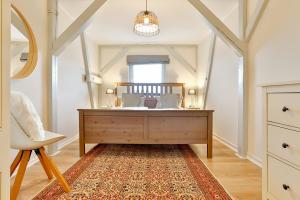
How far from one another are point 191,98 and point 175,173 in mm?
4174

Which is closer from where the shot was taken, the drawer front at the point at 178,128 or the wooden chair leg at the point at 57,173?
the wooden chair leg at the point at 57,173

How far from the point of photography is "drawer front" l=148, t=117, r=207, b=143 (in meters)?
3.33

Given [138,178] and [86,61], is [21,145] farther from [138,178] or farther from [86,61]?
[86,61]

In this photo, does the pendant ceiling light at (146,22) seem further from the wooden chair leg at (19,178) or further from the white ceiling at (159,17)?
the wooden chair leg at (19,178)

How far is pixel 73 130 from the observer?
458 centimetres

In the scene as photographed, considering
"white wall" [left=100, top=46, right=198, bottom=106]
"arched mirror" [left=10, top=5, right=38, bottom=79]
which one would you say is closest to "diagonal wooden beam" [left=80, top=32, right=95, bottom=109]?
"white wall" [left=100, top=46, right=198, bottom=106]

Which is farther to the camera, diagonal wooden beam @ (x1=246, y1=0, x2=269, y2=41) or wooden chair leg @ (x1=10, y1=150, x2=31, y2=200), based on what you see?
diagonal wooden beam @ (x1=246, y1=0, x2=269, y2=41)

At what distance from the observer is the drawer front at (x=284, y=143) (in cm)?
117

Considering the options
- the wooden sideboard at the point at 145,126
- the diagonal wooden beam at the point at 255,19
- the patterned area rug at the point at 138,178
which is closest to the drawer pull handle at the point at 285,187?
the patterned area rug at the point at 138,178

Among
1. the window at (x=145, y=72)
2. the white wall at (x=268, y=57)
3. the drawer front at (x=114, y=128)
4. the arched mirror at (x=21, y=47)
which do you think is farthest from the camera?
the window at (x=145, y=72)

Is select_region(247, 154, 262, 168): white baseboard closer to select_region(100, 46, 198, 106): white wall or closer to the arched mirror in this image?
the arched mirror

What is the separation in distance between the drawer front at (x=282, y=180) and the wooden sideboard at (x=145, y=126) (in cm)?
187

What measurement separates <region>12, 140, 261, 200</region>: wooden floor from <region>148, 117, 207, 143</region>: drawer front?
1.12 feet

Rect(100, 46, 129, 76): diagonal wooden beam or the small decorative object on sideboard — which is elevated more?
Rect(100, 46, 129, 76): diagonal wooden beam
